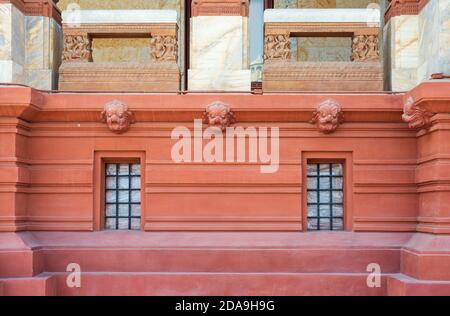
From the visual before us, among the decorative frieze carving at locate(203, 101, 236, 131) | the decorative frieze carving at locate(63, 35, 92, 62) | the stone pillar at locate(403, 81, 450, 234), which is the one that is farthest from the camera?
the decorative frieze carving at locate(63, 35, 92, 62)

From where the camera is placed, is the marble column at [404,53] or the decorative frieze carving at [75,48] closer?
the marble column at [404,53]

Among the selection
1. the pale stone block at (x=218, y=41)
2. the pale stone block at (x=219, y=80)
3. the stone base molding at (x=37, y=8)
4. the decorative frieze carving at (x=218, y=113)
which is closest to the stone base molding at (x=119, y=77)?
the pale stone block at (x=219, y=80)

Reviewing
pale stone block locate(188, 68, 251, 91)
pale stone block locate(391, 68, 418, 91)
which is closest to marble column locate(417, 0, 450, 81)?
pale stone block locate(391, 68, 418, 91)

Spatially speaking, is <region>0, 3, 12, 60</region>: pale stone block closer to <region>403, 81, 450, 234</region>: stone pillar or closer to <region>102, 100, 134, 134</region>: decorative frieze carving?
<region>102, 100, 134, 134</region>: decorative frieze carving

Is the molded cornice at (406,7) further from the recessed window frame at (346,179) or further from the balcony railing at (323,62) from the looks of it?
the recessed window frame at (346,179)

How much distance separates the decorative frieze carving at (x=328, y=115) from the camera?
10875 millimetres

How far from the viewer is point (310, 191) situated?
1150 cm

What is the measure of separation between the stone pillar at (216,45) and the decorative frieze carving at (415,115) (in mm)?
2870

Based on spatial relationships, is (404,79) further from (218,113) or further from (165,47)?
(165,47)

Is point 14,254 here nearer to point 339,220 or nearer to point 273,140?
point 273,140

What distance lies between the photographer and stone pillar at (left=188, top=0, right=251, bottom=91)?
11594mm

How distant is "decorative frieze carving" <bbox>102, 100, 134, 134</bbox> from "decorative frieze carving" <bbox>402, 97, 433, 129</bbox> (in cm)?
472

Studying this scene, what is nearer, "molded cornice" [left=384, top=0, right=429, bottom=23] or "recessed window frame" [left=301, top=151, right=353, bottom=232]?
"recessed window frame" [left=301, top=151, right=353, bottom=232]

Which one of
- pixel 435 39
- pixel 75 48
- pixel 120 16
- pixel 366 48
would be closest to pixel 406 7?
pixel 366 48
